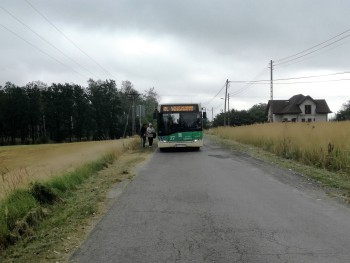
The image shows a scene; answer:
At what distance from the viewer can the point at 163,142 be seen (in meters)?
24.5

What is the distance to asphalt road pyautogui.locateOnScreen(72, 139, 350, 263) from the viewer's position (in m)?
5.17

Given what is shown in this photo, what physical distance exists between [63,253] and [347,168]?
33.2ft

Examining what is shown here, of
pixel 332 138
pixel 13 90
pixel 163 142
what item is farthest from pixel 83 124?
pixel 332 138

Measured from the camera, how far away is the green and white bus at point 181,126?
24.2 meters

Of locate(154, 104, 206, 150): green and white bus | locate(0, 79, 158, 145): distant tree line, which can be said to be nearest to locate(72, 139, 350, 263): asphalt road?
locate(154, 104, 206, 150): green and white bus

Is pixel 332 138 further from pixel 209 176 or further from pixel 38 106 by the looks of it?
pixel 38 106

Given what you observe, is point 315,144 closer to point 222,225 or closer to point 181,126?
point 181,126

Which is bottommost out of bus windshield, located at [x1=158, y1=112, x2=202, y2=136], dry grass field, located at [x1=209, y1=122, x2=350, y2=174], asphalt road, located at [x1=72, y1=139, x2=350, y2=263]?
asphalt road, located at [x1=72, y1=139, x2=350, y2=263]

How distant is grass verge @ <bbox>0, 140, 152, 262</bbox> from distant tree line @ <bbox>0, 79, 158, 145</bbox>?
3092 inches

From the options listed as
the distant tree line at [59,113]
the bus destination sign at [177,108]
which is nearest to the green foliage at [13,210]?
the bus destination sign at [177,108]

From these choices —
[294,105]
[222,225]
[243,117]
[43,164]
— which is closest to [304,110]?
[294,105]

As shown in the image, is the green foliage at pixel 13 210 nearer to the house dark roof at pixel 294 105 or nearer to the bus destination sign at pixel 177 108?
the bus destination sign at pixel 177 108

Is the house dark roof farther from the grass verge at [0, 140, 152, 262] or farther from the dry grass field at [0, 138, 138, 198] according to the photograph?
the grass verge at [0, 140, 152, 262]

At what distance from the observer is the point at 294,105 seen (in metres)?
78.6
